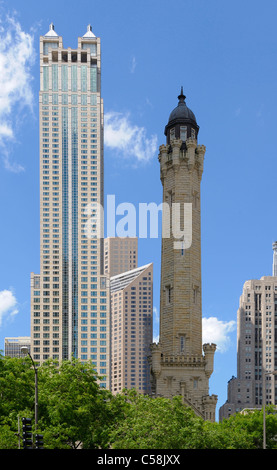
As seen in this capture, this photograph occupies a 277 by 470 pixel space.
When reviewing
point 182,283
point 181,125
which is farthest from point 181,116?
point 182,283

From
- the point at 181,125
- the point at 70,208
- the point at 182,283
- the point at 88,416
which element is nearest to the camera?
the point at 88,416

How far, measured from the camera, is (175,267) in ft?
285

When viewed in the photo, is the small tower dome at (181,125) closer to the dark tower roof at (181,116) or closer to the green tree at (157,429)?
the dark tower roof at (181,116)

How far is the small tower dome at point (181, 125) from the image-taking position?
3669 inches

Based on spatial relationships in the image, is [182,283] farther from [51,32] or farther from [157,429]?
[51,32]

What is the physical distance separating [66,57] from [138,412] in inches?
5978

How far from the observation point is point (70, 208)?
186375 mm

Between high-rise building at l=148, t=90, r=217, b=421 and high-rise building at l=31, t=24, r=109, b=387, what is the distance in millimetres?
93226

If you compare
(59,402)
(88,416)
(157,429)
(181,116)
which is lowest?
(157,429)

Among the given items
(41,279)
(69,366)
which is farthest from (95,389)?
(41,279)

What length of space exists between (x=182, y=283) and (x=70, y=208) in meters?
103

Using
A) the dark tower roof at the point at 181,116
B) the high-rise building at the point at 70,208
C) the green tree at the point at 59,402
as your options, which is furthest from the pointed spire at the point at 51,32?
the green tree at the point at 59,402
